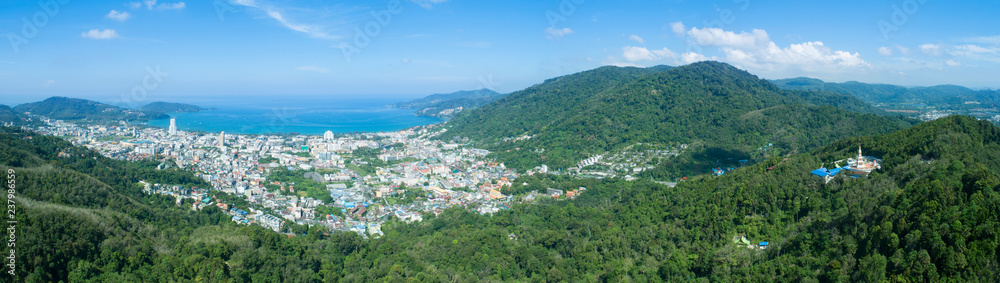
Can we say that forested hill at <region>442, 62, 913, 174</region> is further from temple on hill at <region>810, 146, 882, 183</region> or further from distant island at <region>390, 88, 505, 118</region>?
distant island at <region>390, 88, 505, 118</region>

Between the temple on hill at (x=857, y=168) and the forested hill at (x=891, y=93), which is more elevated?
the forested hill at (x=891, y=93)

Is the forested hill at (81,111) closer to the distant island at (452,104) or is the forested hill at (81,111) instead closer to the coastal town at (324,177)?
the coastal town at (324,177)

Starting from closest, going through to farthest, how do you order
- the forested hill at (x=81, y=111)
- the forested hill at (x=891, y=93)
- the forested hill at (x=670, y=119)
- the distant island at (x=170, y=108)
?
1. the forested hill at (x=670, y=119)
2. the forested hill at (x=81, y=111)
3. the forested hill at (x=891, y=93)
4. the distant island at (x=170, y=108)

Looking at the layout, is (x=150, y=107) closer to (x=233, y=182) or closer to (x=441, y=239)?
(x=233, y=182)

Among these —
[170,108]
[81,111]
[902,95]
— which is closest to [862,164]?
[81,111]

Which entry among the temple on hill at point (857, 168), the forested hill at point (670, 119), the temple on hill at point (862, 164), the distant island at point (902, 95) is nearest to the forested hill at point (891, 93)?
the distant island at point (902, 95)

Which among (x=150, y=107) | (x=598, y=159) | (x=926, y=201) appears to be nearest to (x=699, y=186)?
(x=926, y=201)
